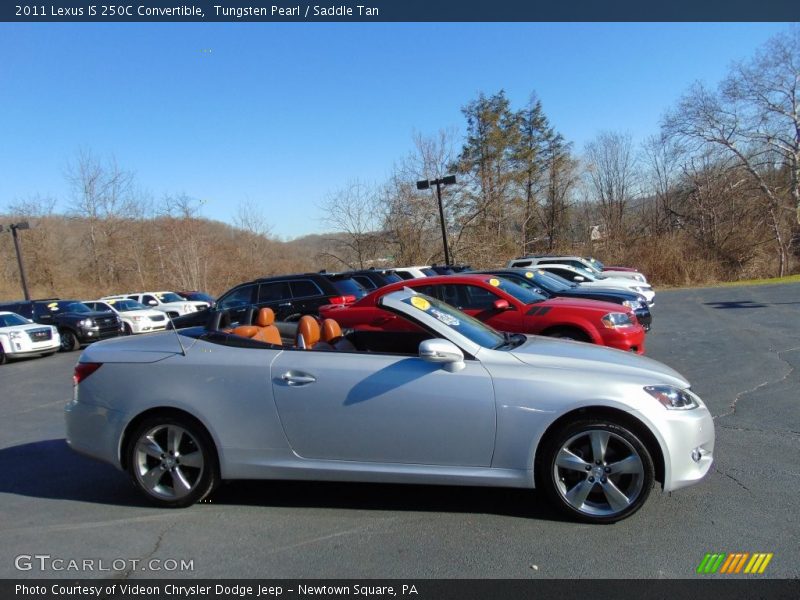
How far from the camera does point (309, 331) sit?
465 cm

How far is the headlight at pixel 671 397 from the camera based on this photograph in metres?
3.50

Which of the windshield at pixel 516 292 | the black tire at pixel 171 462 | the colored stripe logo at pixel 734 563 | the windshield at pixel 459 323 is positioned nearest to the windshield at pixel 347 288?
the windshield at pixel 516 292

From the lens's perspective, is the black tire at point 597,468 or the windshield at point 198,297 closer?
the black tire at point 597,468

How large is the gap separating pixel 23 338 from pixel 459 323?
14.8 m

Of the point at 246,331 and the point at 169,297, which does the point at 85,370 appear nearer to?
the point at 246,331

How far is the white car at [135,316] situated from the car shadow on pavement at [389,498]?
54.2 feet

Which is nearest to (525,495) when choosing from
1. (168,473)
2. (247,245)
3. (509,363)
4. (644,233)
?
(509,363)

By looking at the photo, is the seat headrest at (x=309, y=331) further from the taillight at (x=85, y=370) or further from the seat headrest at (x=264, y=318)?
the taillight at (x=85, y=370)

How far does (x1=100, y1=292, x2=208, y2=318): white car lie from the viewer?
2334cm

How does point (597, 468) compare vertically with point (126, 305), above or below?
below

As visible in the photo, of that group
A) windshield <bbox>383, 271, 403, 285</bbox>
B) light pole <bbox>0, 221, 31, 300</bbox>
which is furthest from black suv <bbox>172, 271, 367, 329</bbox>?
light pole <bbox>0, 221, 31, 300</bbox>

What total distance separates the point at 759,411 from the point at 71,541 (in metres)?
6.18

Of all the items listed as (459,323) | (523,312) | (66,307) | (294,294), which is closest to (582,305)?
(523,312)
